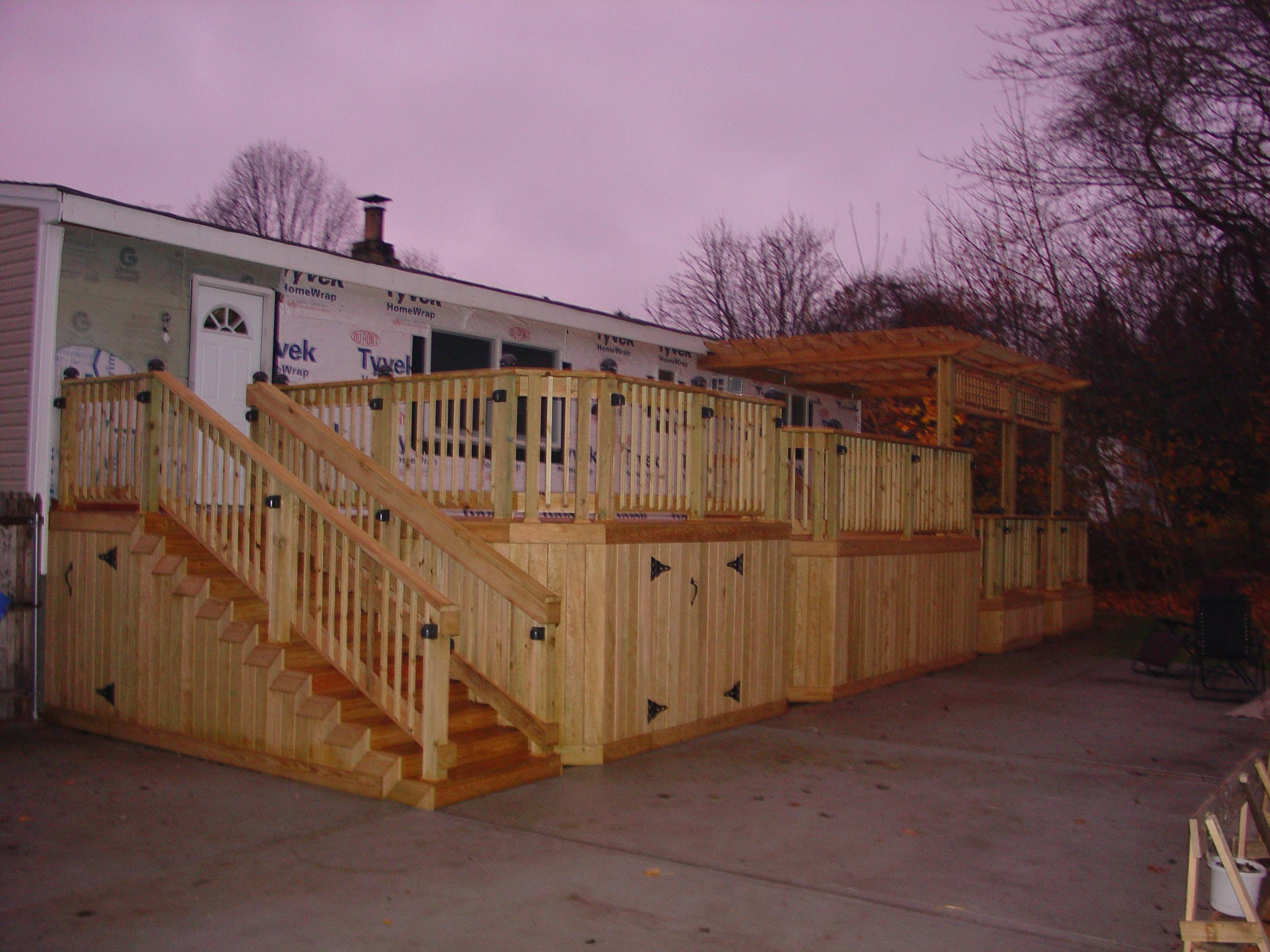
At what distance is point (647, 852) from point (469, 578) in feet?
8.95

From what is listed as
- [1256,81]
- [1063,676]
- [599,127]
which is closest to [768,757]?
[1063,676]

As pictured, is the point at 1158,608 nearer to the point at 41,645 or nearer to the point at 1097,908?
the point at 1097,908

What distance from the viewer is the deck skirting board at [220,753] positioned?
20.5 feet

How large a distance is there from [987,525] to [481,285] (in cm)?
696

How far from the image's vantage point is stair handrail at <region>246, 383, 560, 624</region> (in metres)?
6.85

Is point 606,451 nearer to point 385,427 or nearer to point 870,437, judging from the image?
point 385,427

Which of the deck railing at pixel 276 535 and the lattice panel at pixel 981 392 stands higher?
the lattice panel at pixel 981 392

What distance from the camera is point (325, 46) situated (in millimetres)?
13898

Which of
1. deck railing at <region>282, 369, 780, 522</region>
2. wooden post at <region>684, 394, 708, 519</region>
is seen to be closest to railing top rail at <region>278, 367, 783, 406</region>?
deck railing at <region>282, 369, 780, 522</region>

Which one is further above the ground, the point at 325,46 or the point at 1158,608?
the point at 325,46

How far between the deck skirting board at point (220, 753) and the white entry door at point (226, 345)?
9.06 feet

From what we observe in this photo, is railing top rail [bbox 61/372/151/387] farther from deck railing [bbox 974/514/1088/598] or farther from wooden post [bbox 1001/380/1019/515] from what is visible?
wooden post [bbox 1001/380/1019/515]

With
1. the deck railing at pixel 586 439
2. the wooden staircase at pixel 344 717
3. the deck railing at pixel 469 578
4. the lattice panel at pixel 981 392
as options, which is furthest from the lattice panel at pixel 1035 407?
the wooden staircase at pixel 344 717

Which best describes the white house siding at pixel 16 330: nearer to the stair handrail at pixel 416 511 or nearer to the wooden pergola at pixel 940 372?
the stair handrail at pixel 416 511
